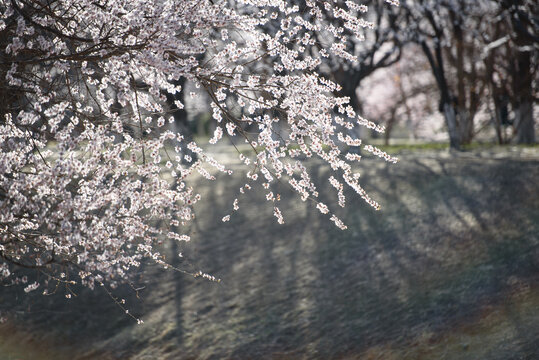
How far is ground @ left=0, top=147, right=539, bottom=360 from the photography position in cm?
848

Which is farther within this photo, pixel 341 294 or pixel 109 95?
pixel 341 294

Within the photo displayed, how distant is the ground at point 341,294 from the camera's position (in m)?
8.48

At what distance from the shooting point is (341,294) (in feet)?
32.8

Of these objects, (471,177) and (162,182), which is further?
(471,177)

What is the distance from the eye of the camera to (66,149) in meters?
4.29

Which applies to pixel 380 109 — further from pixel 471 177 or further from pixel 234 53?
pixel 234 53

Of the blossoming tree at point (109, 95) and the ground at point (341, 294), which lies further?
the ground at point (341, 294)

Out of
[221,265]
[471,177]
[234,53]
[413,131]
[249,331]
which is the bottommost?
[249,331]

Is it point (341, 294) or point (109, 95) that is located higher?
point (109, 95)

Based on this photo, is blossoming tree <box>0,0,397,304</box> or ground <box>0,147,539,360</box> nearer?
blossoming tree <box>0,0,397,304</box>

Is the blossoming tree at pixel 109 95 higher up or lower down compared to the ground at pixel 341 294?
higher up

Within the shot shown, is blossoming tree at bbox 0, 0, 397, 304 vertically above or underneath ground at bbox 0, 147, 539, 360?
above

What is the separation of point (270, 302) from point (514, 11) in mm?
11576

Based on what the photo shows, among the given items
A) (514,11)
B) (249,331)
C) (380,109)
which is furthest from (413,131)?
(249,331)
